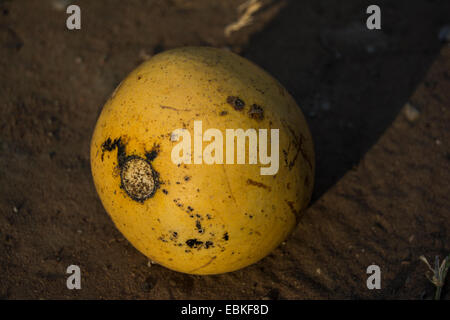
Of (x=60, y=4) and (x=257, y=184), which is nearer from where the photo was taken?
(x=257, y=184)

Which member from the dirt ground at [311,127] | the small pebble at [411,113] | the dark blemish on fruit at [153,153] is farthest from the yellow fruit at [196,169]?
the small pebble at [411,113]

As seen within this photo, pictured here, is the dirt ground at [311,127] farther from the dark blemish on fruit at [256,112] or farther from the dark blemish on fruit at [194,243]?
the dark blemish on fruit at [256,112]

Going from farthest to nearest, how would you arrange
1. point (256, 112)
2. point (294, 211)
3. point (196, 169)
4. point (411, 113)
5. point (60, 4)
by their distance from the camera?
point (60, 4) → point (411, 113) → point (294, 211) → point (256, 112) → point (196, 169)

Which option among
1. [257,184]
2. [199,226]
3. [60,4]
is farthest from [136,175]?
[60,4]

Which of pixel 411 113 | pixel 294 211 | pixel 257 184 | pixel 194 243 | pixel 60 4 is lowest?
pixel 194 243

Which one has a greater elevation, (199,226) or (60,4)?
(60,4)

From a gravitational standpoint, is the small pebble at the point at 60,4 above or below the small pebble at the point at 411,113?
above

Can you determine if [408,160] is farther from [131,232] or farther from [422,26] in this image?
[131,232]

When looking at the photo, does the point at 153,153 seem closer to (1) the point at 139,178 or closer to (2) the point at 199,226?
(1) the point at 139,178
